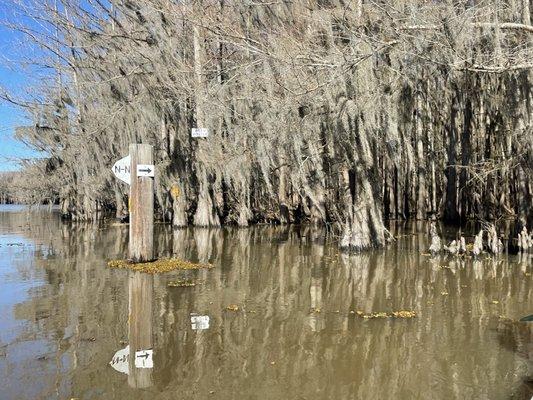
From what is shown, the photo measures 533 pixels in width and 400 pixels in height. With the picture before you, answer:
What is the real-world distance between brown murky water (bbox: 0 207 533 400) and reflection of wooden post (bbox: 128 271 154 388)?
0.02m

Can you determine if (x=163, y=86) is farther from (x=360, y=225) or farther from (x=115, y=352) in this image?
(x=115, y=352)

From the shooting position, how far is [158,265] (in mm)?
8125

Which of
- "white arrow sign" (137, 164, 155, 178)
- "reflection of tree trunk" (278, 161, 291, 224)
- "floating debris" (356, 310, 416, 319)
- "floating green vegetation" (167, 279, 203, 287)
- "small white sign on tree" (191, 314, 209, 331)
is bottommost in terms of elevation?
"floating debris" (356, 310, 416, 319)

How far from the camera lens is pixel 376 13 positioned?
956 cm

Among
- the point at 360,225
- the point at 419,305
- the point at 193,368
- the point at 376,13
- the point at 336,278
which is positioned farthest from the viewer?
the point at 360,225

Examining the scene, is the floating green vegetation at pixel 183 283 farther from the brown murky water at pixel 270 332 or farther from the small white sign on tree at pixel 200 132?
the small white sign on tree at pixel 200 132

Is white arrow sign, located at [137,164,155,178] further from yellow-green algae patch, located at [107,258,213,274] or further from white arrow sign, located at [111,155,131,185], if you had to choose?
yellow-green algae patch, located at [107,258,213,274]

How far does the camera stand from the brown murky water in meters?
3.57

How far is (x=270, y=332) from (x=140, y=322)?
1.18 metres

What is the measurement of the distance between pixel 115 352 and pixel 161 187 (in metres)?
14.7

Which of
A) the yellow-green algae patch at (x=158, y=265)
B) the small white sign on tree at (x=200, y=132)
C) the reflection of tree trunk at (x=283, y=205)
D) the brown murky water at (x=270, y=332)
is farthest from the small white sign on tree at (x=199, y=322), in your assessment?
the reflection of tree trunk at (x=283, y=205)

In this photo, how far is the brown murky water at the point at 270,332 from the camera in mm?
3570

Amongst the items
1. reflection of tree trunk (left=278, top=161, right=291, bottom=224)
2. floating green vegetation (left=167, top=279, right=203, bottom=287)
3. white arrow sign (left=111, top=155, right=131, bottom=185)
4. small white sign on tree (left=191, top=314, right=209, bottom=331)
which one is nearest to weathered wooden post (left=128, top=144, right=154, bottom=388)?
white arrow sign (left=111, top=155, right=131, bottom=185)

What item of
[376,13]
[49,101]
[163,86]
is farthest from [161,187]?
[376,13]
